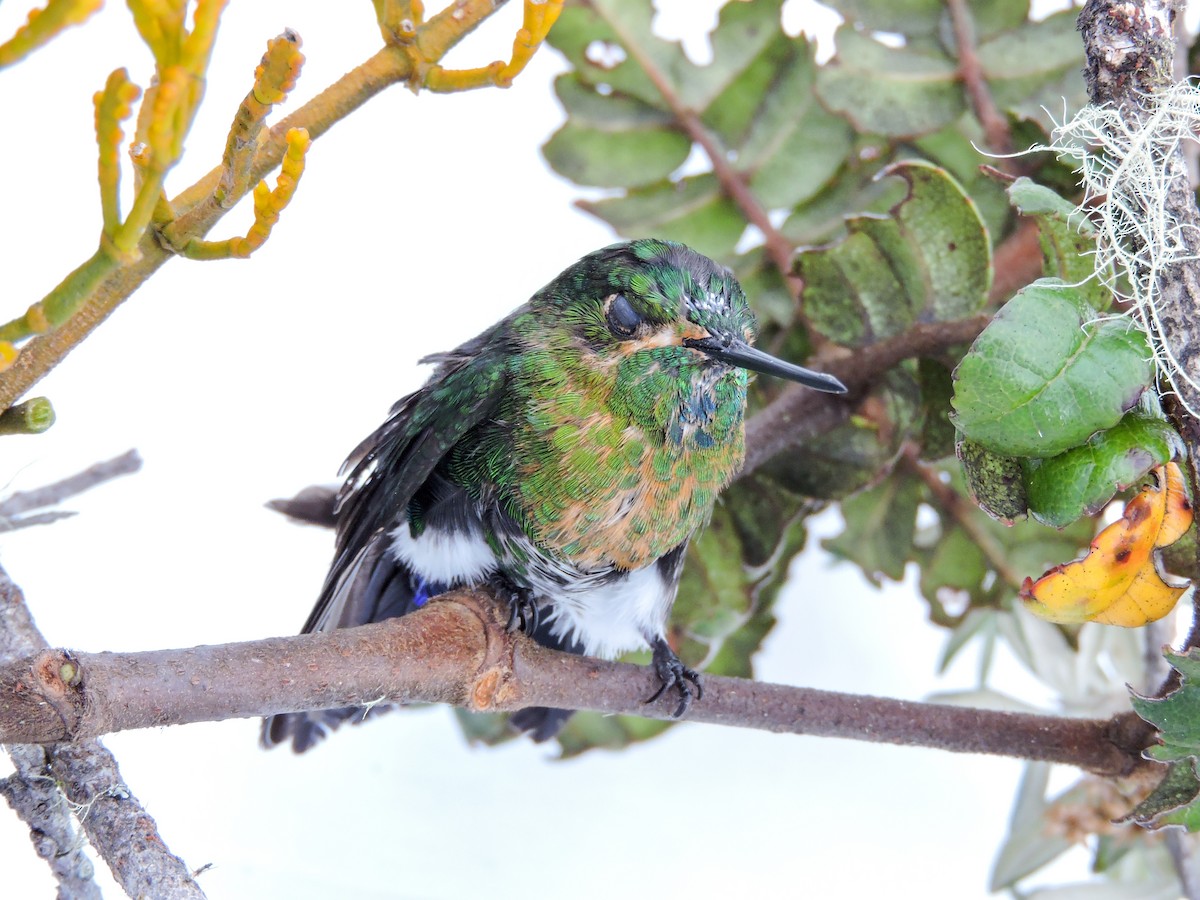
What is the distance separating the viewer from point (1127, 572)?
82 cm

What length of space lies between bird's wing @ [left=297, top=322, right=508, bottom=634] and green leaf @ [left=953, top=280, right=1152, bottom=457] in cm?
49

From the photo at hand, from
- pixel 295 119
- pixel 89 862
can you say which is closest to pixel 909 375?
pixel 295 119

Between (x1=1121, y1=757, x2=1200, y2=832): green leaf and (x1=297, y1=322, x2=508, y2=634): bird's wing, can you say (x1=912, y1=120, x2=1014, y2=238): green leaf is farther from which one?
(x1=1121, y1=757, x2=1200, y2=832): green leaf

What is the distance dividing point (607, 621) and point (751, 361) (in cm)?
37

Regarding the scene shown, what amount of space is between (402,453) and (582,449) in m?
0.21

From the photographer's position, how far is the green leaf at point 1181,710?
79 centimetres

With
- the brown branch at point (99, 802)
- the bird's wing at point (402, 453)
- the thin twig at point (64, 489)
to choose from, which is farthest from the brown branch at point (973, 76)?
the brown branch at point (99, 802)

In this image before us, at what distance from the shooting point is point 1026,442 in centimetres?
78

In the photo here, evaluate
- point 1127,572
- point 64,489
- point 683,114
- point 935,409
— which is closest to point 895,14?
point 683,114

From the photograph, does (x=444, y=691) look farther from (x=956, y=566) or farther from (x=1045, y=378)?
(x=956, y=566)

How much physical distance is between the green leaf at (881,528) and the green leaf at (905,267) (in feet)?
0.91

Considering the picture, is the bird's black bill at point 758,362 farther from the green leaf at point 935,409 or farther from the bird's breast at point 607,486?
the green leaf at point 935,409

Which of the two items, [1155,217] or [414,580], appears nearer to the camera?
[1155,217]

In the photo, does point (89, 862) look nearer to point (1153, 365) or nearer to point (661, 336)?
point (661, 336)
